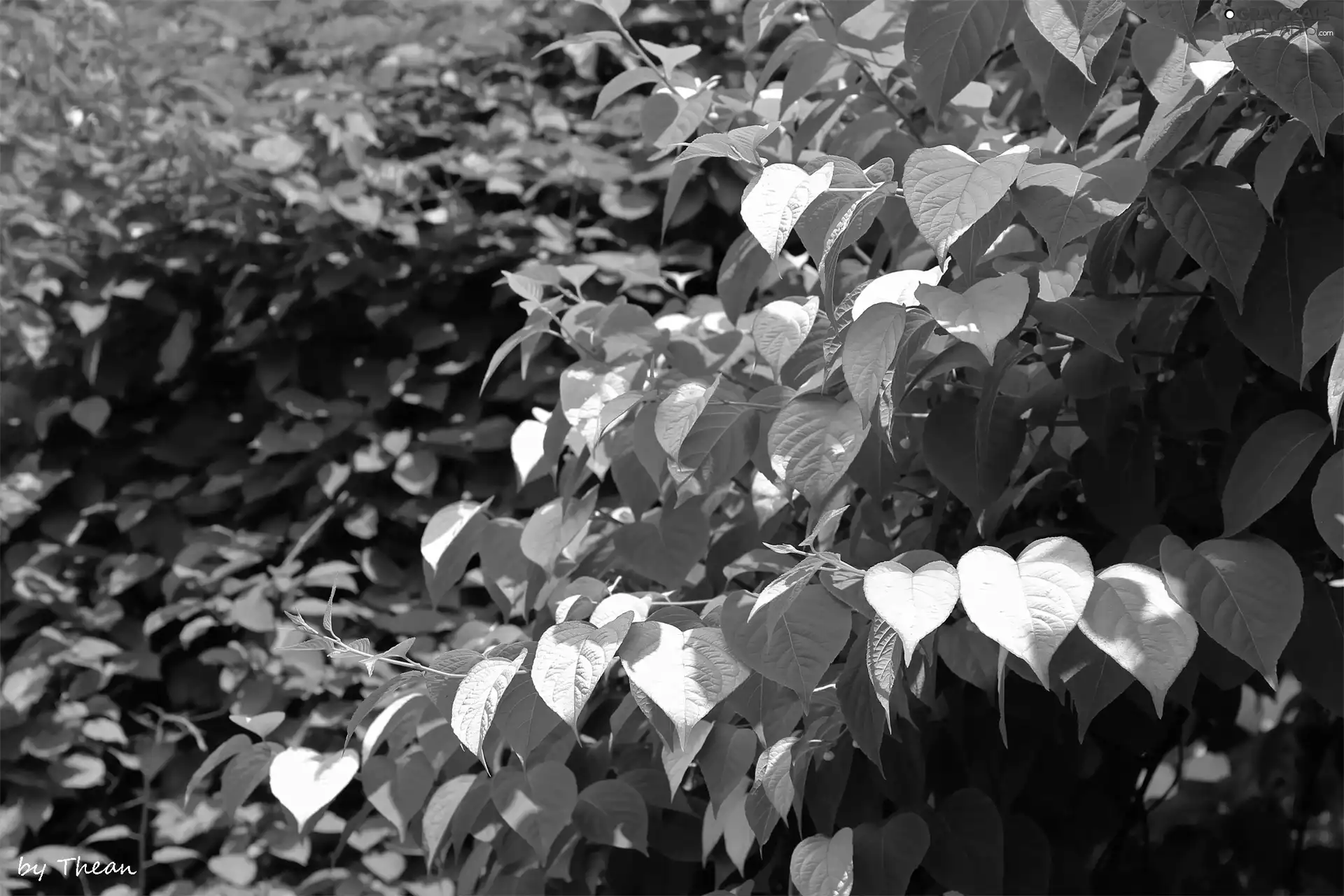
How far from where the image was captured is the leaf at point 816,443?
0.88 m

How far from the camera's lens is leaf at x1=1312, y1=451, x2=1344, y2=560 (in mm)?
813

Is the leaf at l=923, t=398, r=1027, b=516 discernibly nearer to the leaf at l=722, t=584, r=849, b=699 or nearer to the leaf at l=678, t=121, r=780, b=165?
the leaf at l=722, t=584, r=849, b=699

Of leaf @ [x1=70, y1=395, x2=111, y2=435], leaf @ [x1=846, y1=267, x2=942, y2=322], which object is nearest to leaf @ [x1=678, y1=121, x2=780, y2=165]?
leaf @ [x1=846, y1=267, x2=942, y2=322]

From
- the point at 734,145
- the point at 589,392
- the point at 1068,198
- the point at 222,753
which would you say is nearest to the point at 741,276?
the point at 589,392

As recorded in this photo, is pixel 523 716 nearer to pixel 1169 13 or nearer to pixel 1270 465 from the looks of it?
pixel 1270 465

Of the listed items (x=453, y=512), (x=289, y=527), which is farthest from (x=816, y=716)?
(x=289, y=527)

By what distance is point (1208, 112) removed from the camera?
3.35ft

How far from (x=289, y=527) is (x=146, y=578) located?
33 cm

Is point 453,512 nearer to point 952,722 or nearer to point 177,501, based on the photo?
point 952,722

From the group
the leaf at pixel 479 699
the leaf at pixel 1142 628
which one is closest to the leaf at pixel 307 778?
the leaf at pixel 479 699

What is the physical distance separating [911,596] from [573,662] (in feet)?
0.89

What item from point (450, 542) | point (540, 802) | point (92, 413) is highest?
point (450, 542)

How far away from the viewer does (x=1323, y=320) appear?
2.77 feet

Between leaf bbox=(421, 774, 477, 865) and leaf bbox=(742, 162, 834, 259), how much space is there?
70cm
